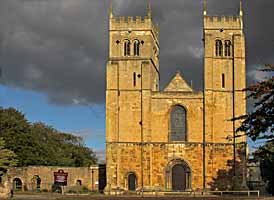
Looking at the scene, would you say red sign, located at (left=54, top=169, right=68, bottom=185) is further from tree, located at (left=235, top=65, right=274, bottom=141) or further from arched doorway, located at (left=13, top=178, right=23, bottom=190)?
tree, located at (left=235, top=65, right=274, bottom=141)

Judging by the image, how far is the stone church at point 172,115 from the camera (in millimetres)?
70750

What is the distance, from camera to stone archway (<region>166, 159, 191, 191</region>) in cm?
7094

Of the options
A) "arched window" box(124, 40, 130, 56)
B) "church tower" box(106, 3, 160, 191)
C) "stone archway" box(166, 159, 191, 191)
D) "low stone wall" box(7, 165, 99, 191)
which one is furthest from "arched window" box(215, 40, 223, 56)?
"low stone wall" box(7, 165, 99, 191)

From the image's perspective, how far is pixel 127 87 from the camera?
238ft

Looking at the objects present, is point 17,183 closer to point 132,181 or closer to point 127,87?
point 132,181

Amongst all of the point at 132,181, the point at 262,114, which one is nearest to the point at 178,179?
the point at 132,181

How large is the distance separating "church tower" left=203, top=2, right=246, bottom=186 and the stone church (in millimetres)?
108

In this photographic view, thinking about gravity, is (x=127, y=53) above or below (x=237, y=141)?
above

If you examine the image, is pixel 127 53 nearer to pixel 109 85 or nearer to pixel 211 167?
pixel 109 85

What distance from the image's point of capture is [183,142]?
71.6 m

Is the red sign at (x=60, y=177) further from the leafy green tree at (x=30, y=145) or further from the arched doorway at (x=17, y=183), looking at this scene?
the leafy green tree at (x=30, y=145)

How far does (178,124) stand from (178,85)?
15.5 feet

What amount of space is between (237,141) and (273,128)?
2155 inches

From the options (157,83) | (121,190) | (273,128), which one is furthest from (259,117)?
(157,83)
